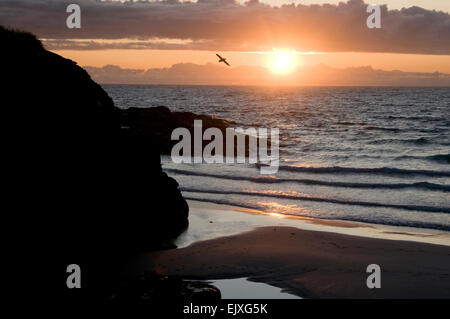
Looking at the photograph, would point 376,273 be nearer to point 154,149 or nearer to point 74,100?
point 154,149

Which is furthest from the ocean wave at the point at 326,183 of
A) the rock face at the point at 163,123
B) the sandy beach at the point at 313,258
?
the sandy beach at the point at 313,258

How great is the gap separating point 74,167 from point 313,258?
648 cm

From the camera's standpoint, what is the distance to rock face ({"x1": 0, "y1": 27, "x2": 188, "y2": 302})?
33.4 feet

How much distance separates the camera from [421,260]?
40.6ft

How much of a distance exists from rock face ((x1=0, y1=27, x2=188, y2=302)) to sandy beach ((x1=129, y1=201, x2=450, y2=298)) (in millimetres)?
1125

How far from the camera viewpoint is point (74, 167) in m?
11.2

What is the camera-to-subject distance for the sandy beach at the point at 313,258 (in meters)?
10.5

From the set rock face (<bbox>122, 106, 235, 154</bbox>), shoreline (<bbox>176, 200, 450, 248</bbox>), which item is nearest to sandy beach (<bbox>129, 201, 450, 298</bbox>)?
shoreline (<bbox>176, 200, 450, 248</bbox>)

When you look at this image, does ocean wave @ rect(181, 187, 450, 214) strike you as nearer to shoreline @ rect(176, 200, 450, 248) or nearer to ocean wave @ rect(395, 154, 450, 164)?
shoreline @ rect(176, 200, 450, 248)

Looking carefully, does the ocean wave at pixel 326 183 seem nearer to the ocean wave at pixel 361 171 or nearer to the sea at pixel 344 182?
the sea at pixel 344 182

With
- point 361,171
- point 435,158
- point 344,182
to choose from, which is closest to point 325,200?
point 344,182

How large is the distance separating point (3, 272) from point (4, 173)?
6.56 ft

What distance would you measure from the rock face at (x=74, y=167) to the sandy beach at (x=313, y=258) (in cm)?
113
